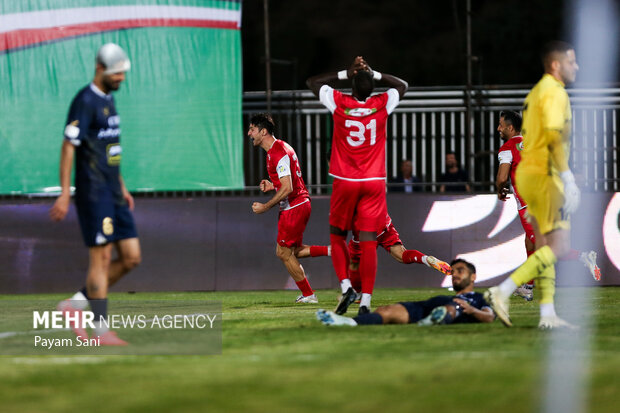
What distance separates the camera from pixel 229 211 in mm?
14992

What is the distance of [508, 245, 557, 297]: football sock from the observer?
7512 mm

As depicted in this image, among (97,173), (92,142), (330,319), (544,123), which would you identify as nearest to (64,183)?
(97,173)

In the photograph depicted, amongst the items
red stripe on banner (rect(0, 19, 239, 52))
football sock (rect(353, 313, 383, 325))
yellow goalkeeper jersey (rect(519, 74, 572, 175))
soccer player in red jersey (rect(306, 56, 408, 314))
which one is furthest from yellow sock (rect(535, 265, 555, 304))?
red stripe on banner (rect(0, 19, 239, 52))

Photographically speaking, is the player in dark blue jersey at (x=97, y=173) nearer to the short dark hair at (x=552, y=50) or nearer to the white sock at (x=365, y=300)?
the white sock at (x=365, y=300)

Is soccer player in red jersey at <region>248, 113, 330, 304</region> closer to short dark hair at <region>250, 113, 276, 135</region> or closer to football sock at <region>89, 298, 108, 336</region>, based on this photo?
short dark hair at <region>250, 113, 276, 135</region>

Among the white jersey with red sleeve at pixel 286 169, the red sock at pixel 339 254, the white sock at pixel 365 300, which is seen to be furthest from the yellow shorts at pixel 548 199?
the white jersey with red sleeve at pixel 286 169

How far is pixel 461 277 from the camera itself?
8.05 meters

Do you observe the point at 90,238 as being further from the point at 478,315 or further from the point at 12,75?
the point at 12,75

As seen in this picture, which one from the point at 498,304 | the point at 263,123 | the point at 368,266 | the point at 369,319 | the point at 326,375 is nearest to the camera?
the point at 326,375

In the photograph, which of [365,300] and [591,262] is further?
[591,262]

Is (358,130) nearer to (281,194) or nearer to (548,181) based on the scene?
(281,194)

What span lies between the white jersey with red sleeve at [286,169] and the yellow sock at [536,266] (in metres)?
4.20

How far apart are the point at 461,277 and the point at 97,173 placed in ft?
9.69

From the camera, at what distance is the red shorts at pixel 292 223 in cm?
1177
